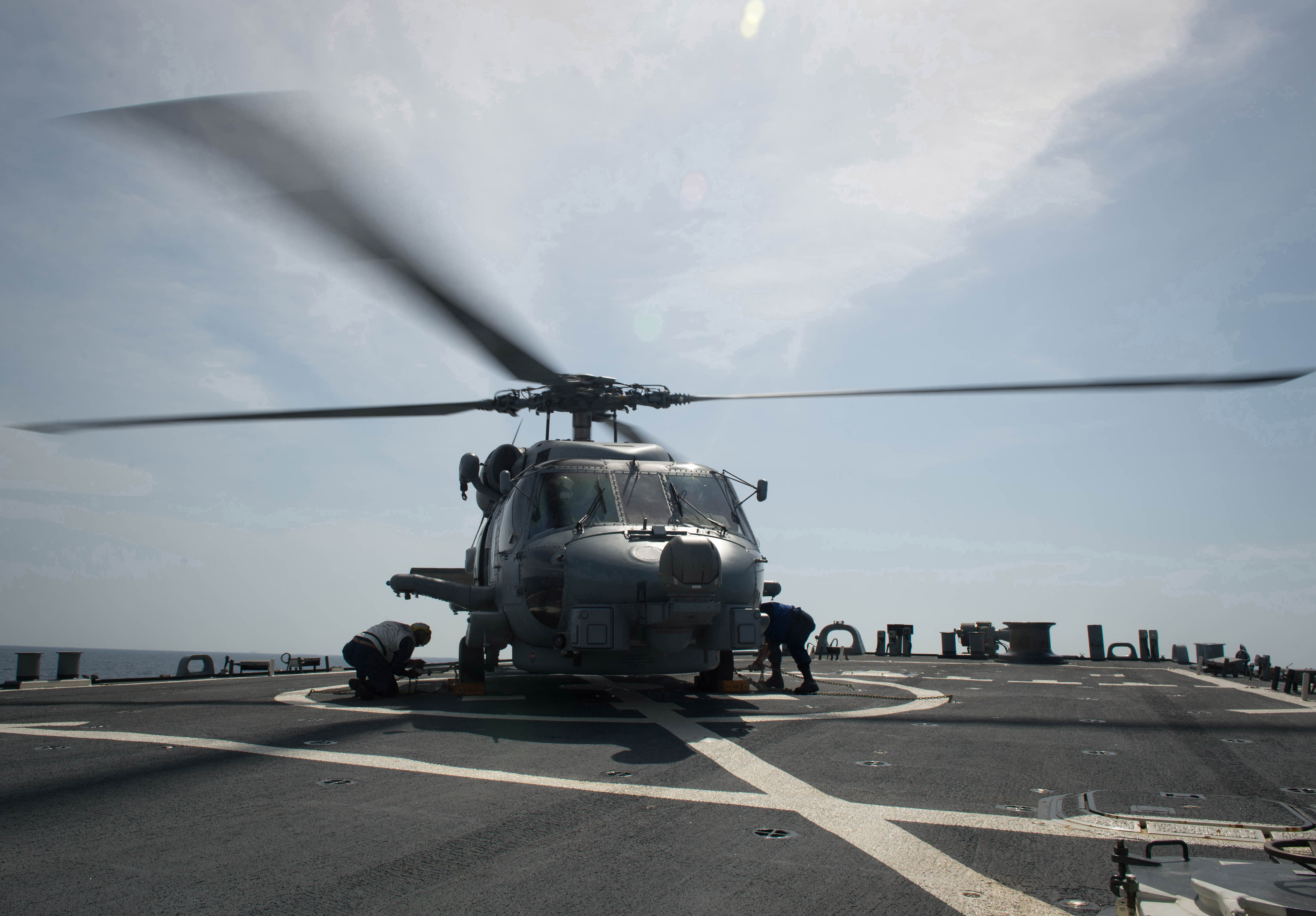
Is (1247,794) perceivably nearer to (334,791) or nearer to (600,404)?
(334,791)

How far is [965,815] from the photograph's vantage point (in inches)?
190

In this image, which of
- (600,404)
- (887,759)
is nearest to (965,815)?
(887,759)

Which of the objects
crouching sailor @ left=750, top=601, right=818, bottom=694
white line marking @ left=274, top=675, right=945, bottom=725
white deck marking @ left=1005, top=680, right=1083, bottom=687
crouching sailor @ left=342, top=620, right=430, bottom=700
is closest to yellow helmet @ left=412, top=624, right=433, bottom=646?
crouching sailor @ left=342, top=620, right=430, bottom=700

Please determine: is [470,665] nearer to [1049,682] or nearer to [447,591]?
[447,591]

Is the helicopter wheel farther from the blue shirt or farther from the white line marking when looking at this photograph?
the blue shirt

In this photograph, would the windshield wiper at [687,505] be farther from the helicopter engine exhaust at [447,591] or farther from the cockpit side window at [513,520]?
the helicopter engine exhaust at [447,591]

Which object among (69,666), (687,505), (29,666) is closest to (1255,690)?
(687,505)

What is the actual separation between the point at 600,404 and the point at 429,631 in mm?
5160

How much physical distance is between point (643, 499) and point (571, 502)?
43.1 inches

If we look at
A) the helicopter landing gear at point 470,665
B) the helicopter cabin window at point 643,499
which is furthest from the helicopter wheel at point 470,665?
the helicopter cabin window at point 643,499

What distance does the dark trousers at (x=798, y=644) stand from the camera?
42.7 ft

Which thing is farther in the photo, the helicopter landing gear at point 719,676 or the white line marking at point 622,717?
the helicopter landing gear at point 719,676

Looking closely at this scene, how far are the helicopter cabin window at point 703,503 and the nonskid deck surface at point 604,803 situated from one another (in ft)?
9.35

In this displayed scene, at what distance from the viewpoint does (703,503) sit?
40.2 feet
